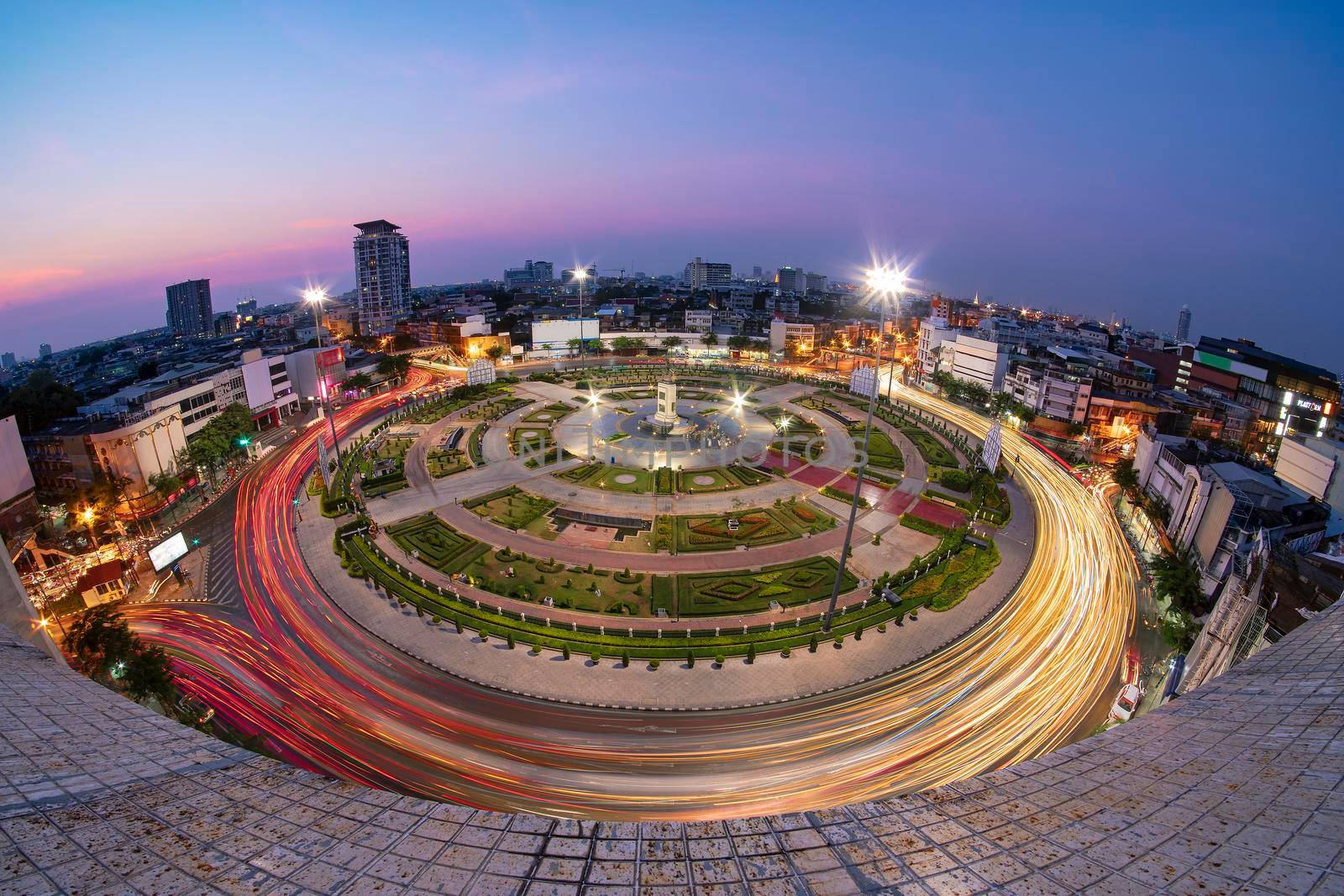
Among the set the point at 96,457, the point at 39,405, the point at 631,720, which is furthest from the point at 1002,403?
the point at 39,405

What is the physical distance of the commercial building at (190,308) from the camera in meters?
146

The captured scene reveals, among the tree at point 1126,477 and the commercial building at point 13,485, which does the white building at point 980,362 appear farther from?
the commercial building at point 13,485

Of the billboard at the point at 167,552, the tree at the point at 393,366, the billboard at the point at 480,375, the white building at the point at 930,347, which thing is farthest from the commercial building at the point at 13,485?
the white building at the point at 930,347

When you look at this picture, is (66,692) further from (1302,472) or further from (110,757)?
(1302,472)

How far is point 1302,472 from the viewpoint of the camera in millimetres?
34719

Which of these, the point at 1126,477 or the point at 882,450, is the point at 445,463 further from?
the point at 1126,477

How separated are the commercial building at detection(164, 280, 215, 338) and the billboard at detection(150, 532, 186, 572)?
152m

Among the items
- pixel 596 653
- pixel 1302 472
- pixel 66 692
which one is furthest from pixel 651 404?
pixel 66 692

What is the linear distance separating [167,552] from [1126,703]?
46.6m

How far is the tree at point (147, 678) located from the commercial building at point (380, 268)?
121941 mm

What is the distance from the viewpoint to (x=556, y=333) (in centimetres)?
9300

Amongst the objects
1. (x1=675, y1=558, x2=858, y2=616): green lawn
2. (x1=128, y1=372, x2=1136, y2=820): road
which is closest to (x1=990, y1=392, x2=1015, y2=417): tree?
(x1=128, y1=372, x2=1136, y2=820): road

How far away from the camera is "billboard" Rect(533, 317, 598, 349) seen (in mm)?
92438

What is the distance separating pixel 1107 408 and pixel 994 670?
4467 cm
